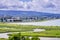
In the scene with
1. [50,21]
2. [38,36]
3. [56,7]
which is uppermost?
[56,7]

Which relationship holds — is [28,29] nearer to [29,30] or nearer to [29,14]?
[29,30]

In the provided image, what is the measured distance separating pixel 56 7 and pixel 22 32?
541mm

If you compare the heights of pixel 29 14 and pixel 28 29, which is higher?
pixel 29 14

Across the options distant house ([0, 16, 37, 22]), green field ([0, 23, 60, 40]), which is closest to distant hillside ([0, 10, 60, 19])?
distant house ([0, 16, 37, 22])

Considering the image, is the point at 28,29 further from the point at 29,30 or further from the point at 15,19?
the point at 15,19

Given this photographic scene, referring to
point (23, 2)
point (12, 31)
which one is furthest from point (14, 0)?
point (12, 31)

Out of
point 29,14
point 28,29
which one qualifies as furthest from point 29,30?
point 29,14

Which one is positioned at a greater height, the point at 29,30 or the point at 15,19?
the point at 15,19

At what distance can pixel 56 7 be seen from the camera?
1.93 m

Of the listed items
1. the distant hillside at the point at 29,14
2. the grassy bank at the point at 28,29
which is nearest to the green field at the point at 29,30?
the grassy bank at the point at 28,29

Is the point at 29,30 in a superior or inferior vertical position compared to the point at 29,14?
inferior

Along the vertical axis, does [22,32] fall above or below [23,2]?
below

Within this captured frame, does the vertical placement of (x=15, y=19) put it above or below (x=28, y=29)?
above

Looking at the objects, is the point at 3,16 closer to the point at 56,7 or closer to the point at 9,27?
the point at 9,27
